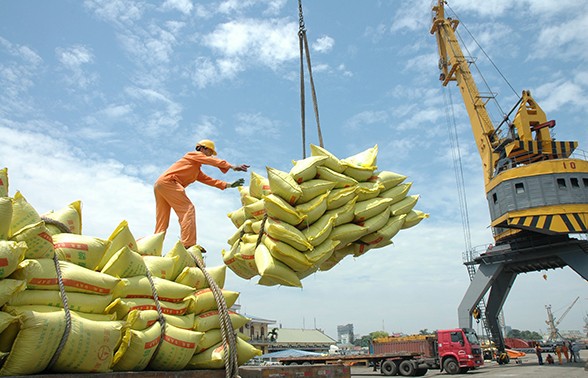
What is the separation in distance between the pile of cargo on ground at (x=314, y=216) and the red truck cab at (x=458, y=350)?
1732 centimetres

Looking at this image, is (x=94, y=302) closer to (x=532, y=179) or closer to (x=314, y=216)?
(x=314, y=216)

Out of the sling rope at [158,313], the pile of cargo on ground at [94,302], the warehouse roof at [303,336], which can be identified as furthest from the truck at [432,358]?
the warehouse roof at [303,336]

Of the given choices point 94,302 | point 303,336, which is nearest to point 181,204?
point 94,302

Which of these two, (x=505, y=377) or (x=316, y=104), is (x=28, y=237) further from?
(x=505, y=377)

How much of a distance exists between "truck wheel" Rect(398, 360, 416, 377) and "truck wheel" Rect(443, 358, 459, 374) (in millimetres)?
1674

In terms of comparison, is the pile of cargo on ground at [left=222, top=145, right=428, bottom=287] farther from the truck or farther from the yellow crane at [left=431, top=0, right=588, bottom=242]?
the yellow crane at [left=431, top=0, right=588, bottom=242]

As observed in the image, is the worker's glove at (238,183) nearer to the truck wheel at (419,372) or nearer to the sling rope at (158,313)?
the sling rope at (158,313)

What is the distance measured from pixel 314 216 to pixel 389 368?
18.8 m

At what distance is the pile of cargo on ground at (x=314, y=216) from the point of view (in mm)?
3984

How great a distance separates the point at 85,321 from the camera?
7.89 ft

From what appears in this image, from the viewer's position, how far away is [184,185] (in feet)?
15.1

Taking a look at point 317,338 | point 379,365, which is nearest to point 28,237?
point 379,365

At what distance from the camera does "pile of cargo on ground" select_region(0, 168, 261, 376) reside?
2201 mm

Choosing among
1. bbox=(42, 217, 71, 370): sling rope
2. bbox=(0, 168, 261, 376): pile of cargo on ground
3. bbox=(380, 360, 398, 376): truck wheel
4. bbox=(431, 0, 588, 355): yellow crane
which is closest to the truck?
A: bbox=(380, 360, 398, 376): truck wheel
